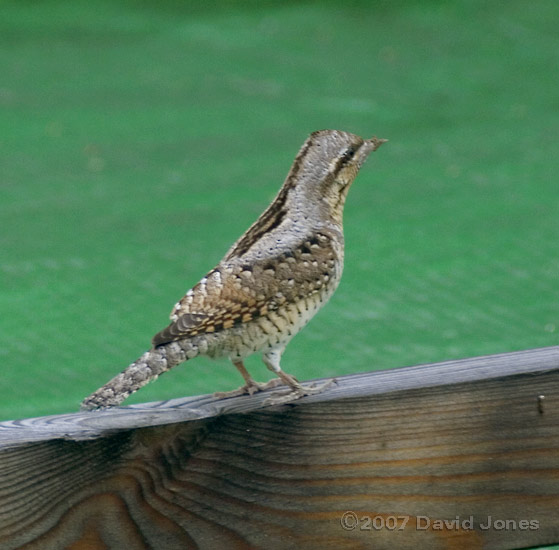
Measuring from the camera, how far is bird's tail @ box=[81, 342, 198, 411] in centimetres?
205

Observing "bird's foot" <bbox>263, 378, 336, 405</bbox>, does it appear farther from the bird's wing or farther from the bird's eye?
the bird's eye

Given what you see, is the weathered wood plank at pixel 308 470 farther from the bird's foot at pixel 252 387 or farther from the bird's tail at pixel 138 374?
the bird's foot at pixel 252 387

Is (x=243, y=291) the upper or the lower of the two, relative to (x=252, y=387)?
upper

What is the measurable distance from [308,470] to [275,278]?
942mm

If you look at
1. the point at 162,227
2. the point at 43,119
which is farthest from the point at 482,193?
the point at 43,119

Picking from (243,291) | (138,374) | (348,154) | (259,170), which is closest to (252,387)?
(243,291)

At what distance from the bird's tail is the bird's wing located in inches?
1.7

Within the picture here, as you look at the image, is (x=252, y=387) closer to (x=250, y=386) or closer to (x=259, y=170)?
(x=250, y=386)

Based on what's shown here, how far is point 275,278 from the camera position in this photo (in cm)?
256

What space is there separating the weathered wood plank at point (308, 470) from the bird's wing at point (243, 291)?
67 centimetres

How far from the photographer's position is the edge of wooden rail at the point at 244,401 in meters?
1.58

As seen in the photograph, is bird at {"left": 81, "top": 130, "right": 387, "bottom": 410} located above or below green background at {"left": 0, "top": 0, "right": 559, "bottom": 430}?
below

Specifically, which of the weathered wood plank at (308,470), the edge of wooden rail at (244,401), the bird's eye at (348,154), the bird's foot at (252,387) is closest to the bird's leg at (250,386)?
the bird's foot at (252,387)

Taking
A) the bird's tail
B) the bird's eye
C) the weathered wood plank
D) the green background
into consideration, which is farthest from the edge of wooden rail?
the green background
